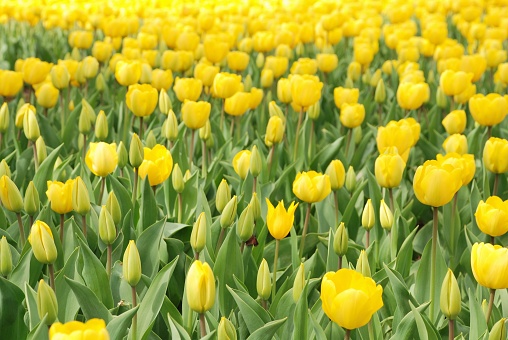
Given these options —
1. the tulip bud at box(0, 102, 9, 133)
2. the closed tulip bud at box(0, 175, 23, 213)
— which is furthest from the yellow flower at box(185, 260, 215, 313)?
the tulip bud at box(0, 102, 9, 133)

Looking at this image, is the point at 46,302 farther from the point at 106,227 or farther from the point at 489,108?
the point at 489,108

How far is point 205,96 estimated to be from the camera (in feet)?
14.2

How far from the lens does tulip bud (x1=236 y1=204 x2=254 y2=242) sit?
6.91 ft

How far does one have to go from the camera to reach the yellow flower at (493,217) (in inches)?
79.6

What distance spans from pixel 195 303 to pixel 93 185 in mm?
1422

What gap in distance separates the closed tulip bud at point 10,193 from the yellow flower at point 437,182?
1142 mm

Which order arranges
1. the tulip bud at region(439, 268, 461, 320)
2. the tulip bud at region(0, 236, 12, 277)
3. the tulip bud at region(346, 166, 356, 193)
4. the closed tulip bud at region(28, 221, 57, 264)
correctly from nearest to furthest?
the tulip bud at region(439, 268, 461, 320) < the closed tulip bud at region(28, 221, 57, 264) < the tulip bud at region(0, 236, 12, 277) < the tulip bud at region(346, 166, 356, 193)

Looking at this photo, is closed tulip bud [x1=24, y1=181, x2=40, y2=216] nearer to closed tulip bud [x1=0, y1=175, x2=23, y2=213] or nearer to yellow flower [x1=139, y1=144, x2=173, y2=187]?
closed tulip bud [x1=0, y1=175, x2=23, y2=213]

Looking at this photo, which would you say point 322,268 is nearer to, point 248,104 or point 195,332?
point 195,332

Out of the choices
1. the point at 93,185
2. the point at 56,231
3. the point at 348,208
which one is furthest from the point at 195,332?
the point at 93,185

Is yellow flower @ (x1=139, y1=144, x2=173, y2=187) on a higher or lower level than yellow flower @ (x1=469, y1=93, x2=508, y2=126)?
higher

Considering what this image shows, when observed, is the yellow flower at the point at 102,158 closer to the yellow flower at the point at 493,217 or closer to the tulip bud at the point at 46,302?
the tulip bud at the point at 46,302

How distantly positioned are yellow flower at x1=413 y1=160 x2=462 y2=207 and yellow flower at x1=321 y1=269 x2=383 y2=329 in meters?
0.52

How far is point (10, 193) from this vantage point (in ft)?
7.18
